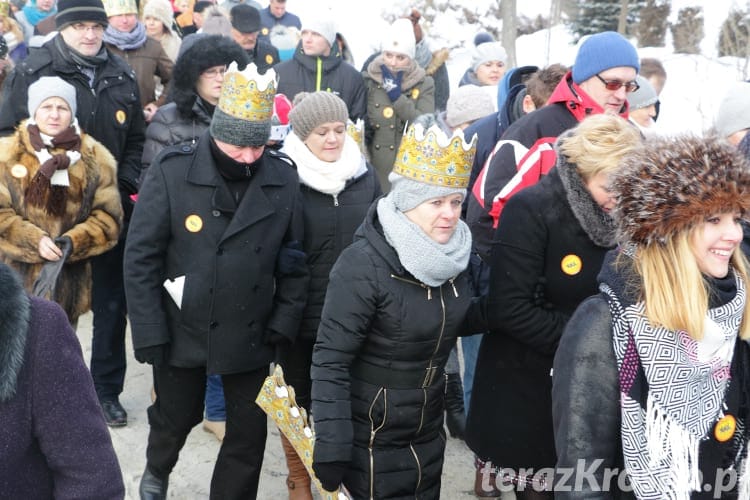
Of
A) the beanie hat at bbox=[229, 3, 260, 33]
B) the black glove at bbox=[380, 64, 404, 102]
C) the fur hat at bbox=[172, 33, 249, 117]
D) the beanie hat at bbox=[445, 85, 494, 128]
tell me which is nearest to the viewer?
the fur hat at bbox=[172, 33, 249, 117]

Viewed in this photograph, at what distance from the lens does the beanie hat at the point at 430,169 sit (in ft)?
11.8

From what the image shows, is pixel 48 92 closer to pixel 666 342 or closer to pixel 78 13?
pixel 78 13

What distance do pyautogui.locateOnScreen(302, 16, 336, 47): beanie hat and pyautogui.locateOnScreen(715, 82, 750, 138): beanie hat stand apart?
145 inches

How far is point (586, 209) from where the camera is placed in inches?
141

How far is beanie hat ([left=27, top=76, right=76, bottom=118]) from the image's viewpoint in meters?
5.21

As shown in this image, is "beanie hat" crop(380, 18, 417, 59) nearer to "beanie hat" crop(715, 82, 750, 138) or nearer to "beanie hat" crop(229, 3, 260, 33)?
"beanie hat" crop(229, 3, 260, 33)

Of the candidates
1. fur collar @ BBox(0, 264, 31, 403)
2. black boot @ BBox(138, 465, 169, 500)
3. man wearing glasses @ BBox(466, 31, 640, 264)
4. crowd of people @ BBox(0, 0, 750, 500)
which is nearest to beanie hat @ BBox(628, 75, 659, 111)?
crowd of people @ BBox(0, 0, 750, 500)

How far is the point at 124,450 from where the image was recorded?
5.31 meters

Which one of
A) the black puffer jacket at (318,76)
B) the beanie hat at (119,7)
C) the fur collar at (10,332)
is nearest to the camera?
the fur collar at (10,332)

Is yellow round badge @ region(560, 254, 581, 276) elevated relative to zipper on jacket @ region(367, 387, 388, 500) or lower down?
elevated

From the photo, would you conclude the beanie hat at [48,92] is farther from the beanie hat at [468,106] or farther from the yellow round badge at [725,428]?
the yellow round badge at [725,428]

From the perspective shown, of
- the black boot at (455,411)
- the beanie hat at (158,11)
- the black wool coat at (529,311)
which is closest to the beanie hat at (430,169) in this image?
the black wool coat at (529,311)

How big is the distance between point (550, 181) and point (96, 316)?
3.24 metres

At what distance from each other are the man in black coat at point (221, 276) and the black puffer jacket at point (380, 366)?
2.68 ft
